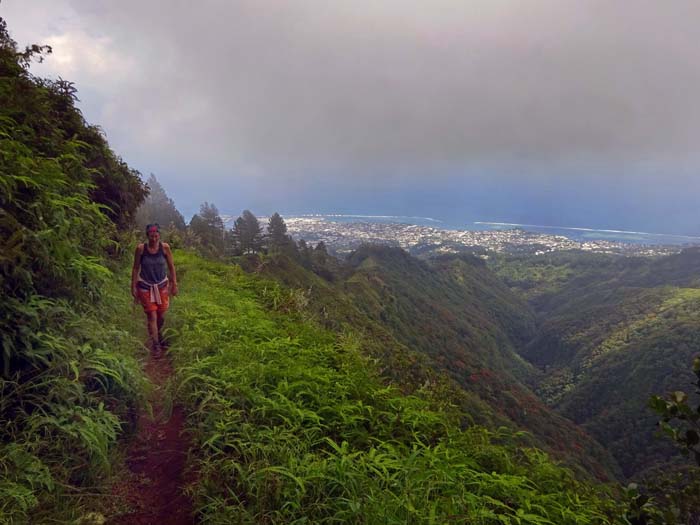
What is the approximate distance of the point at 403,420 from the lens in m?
4.75

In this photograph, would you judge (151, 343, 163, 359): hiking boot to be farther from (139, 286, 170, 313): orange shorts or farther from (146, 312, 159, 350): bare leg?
(139, 286, 170, 313): orange shorts

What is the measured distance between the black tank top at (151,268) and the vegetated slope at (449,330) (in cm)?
509

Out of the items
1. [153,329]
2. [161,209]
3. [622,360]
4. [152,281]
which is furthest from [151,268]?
[622,360]

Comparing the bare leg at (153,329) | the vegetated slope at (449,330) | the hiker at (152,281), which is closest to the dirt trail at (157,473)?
the bare leg at (153,329)

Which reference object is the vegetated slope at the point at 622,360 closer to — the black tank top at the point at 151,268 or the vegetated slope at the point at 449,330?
the vegetated slope at the point at 449,330

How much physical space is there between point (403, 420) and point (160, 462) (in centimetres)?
278

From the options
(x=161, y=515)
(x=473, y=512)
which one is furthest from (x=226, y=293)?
(x=473, y=512)

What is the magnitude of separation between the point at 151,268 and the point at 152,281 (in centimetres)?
23

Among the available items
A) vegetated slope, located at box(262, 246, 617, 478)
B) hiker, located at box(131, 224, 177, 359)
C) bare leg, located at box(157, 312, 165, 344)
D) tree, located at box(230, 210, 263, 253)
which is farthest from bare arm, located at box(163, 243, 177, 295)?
tree, located at box(230, 210, 263, 253)

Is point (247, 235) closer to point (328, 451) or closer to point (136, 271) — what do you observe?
point (136, 271)

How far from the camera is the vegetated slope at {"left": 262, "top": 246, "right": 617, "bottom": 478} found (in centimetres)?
3188

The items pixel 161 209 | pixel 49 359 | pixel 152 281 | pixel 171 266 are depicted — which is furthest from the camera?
pixel 161 209

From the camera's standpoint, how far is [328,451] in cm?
390

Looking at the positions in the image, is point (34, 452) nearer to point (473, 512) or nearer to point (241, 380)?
point (241, 380)
